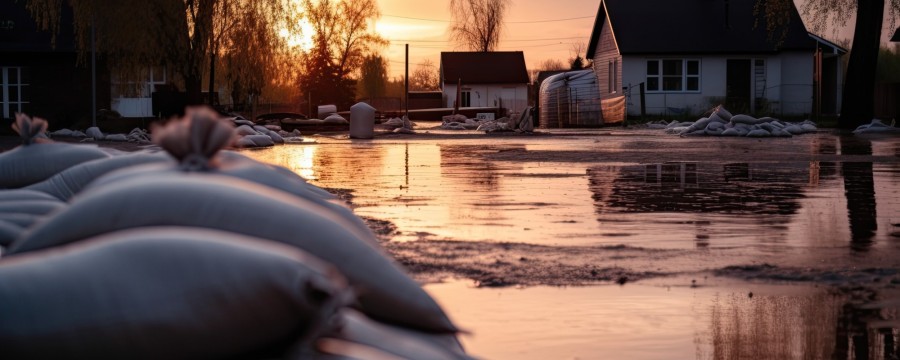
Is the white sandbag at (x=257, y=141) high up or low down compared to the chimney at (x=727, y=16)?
down

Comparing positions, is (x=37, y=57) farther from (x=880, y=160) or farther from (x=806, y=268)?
(x=806, y=268)

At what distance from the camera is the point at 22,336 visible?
2.12 meters

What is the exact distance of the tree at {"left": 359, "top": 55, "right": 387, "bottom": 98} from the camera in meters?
89.0

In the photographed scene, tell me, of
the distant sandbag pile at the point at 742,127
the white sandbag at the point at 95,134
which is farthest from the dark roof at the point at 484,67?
the white sandbag at the point at 95,134

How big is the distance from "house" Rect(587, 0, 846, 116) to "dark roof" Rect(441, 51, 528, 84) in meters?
32.7

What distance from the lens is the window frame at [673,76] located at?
50.4 metres

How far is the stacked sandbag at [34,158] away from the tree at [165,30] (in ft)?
85.9

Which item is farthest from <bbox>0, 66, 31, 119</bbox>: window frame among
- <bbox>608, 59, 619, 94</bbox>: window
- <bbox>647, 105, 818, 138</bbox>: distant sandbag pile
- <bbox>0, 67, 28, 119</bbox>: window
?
<bbox>608, 59, 619, 94</bbox>: window

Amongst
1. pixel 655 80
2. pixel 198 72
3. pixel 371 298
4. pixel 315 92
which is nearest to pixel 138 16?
pixel 198 72

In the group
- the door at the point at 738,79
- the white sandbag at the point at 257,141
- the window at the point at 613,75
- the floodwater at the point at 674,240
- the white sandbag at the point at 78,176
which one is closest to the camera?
the white sandbag at the point at 78,176

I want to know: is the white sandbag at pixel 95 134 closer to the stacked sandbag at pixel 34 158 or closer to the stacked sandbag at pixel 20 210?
the stacked sandbag at pixel 34 158

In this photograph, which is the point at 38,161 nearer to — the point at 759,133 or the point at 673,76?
the point at 759,133

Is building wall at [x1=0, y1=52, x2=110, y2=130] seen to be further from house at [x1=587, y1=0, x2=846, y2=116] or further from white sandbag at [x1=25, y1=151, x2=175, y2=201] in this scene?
white sandbag at [x1=25, y1=151, x2=175, y2=201]

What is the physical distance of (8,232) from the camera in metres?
3.61
